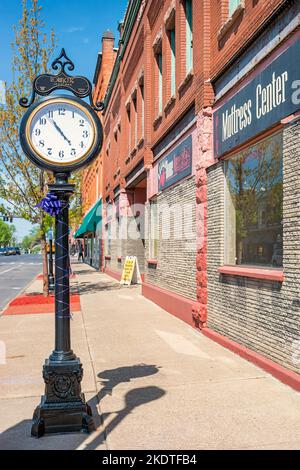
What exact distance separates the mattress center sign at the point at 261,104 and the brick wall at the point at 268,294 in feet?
1.22

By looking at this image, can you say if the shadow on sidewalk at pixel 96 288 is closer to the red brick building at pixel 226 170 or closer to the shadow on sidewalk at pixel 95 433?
the red brick building at pixel 226 170

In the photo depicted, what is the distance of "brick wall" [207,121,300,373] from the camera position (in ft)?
19.9

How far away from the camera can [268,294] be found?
6.78 m

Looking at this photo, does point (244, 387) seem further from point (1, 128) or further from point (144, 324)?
point (1, 128)

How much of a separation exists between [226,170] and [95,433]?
5404 millimetres

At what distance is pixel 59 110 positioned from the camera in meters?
5.14

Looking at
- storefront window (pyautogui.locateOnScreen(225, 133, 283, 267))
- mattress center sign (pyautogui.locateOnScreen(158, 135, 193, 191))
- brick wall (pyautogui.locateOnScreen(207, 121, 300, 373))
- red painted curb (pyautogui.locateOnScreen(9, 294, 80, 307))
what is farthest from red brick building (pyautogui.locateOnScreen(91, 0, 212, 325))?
red painted curb (pyautogui.locateOnScreen(9, 294, 80, 307))

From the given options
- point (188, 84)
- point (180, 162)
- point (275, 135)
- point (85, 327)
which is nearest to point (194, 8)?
point (188, 84)

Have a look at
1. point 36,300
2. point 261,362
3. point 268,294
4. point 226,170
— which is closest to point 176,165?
point 226,170

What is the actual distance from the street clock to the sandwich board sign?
49.6ft

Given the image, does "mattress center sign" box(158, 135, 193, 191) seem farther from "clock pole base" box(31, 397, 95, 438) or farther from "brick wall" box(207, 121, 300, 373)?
"clock pole base" box(31, 397, 95, 438)

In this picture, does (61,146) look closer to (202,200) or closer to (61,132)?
(61,132)

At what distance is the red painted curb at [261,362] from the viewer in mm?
5881

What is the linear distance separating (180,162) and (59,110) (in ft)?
21.7
